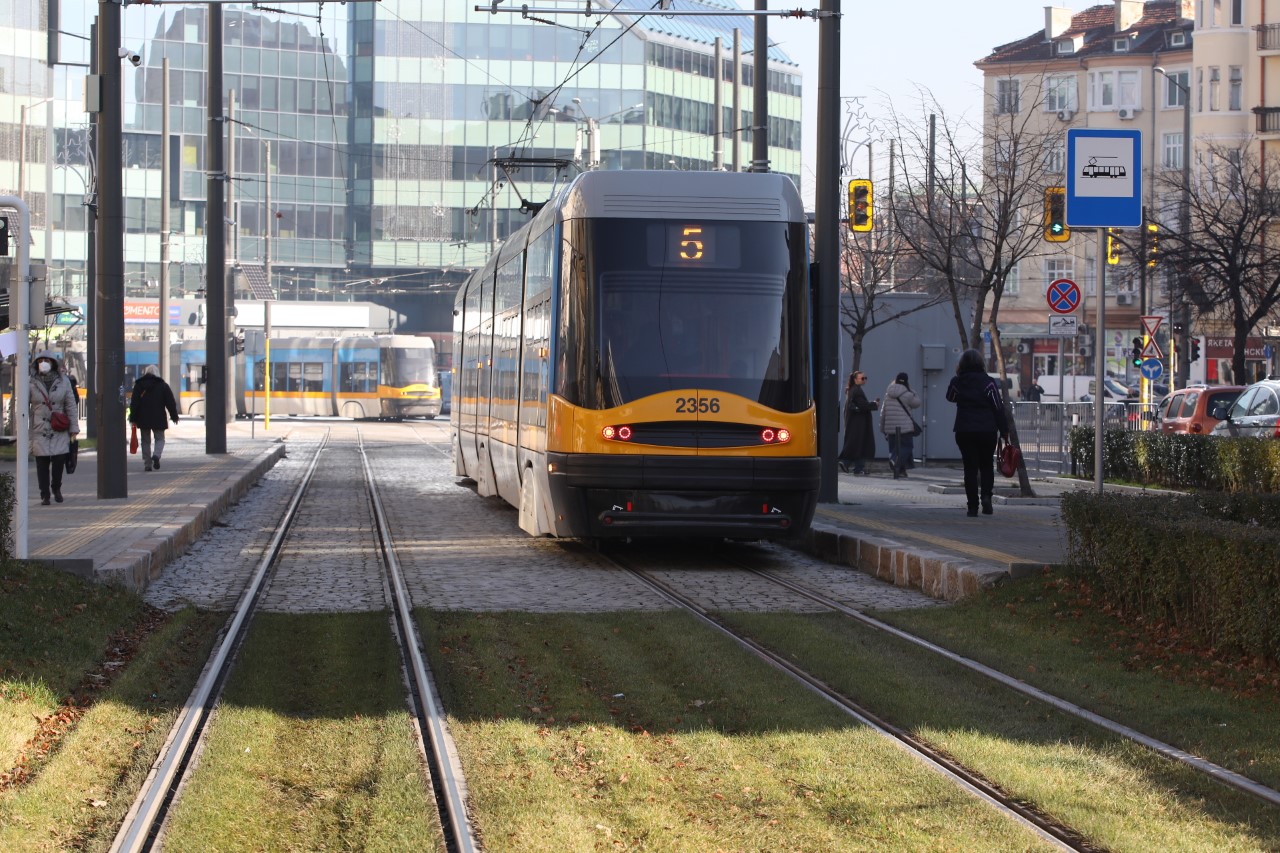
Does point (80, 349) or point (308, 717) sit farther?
point (80, 349)

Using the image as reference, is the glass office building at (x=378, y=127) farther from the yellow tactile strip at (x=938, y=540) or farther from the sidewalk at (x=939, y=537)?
the yellow tactile strip at (x=938, y=540)

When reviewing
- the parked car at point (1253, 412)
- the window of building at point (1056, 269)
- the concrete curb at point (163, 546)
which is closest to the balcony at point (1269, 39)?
the window of building at point (1056, 269)

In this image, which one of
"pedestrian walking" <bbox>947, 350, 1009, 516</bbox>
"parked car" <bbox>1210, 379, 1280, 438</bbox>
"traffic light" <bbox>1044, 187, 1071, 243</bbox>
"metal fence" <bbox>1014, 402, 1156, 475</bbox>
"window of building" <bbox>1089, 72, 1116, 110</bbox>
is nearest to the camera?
"pedestrian walking" <bbox>947, 350, 1009, 516</bbox>

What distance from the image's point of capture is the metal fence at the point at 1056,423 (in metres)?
28.9

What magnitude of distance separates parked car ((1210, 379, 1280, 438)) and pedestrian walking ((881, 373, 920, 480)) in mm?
4866

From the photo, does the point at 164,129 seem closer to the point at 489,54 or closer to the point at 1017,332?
the point at 489,54

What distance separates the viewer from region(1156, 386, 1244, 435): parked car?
2898 cm

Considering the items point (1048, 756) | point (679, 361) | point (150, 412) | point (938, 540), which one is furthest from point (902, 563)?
point (150, 412)

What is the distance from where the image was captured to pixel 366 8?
80.3m

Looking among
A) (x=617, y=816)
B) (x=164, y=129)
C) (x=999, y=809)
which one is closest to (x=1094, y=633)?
(x=999, y=809)

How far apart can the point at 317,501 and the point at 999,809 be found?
18.1 metres

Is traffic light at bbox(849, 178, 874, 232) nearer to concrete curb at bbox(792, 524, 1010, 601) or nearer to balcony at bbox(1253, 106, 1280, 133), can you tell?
concrete curb at bbox(792, 524, 1010, 601)

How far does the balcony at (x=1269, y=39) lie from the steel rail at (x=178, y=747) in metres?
67.3

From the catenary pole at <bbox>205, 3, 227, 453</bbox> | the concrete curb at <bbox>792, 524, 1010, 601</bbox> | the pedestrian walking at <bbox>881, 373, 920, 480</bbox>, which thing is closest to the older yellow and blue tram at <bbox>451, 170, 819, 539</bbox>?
the concrete curb at <bbox>792, 524, 1010, 601</bbox>
